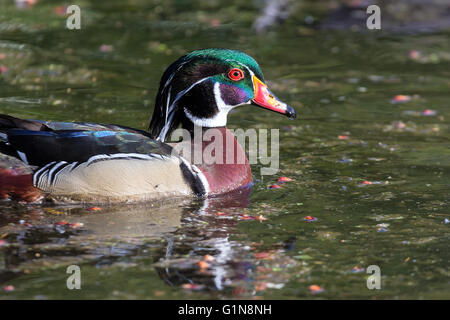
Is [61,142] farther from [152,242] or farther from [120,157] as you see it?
[152,242]

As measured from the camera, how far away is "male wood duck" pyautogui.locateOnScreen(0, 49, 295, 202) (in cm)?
770

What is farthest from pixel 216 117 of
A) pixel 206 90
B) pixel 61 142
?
pixel 61 142

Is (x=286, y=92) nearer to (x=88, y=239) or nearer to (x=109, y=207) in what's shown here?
(x=109, y=207)

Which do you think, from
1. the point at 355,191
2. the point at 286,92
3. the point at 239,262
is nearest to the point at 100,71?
the point at 286,92

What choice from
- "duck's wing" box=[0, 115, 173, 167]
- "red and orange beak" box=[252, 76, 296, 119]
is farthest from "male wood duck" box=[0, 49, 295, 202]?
"red and orange beak" box=[252, 76, 296, 119]

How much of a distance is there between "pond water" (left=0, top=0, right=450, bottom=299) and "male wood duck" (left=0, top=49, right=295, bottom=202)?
16cm

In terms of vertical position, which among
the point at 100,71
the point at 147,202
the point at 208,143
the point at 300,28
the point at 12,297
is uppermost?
the point at 300,28

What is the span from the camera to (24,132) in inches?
305

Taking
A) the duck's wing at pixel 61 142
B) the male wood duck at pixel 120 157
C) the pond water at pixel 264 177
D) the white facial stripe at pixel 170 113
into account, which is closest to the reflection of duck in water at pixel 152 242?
the pond water at pixel 264 177

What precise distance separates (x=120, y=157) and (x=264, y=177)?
1796mm

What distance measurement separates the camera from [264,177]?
886 centimetres

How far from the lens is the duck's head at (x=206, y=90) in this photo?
818cm

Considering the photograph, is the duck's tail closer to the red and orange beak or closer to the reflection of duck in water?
the reflection of duck in water

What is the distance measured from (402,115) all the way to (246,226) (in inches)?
164
